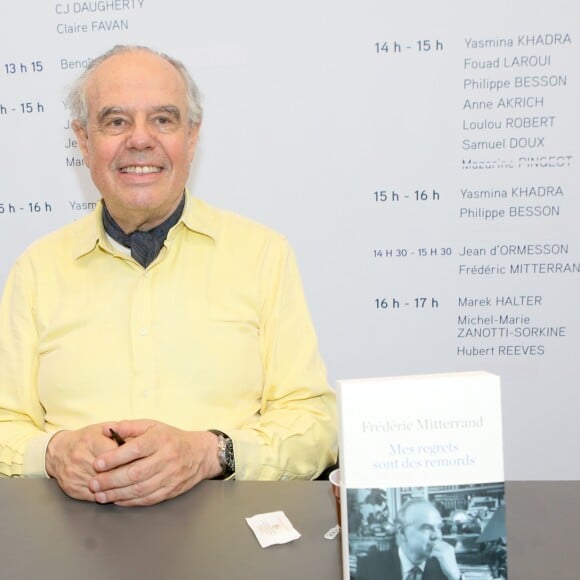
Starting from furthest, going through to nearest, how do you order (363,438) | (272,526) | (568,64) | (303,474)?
(568,64) → (303,474) → (272,526) → (363,438)

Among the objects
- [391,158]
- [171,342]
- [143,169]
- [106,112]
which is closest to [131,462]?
[171,342]

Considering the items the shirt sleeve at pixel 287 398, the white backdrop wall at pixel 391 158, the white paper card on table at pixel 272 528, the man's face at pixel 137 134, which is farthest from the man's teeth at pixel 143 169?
the white paper card on table at pixel 272 528

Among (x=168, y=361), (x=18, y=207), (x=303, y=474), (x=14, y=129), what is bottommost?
(x=303, y=474)

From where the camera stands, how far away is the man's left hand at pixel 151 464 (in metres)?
1.16

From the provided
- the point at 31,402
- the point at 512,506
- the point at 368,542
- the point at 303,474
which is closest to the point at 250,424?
the point at 303,474

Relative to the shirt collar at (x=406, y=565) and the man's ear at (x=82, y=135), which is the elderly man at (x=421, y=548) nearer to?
the shirt collar at (x=406, y=565)

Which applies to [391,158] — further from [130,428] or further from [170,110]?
[130,428]

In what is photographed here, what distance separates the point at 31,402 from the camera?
1715mm

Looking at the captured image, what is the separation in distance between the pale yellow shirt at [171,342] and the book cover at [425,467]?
757 millimetres

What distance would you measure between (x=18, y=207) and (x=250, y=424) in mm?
1539

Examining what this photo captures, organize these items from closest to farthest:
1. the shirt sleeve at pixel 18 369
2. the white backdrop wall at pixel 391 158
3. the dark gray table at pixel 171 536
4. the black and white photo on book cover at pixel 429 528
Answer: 1. the black and white photo on book cover at pixel 429 528
2. the dark gray table at pixel 171 536
3. the shirt sleeve at pixel 18 369
4. the white backdrop wall at pixel 391 158

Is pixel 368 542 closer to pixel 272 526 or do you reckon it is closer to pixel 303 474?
pixel 272 526

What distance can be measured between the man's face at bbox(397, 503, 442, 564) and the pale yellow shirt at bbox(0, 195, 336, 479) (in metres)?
0.76

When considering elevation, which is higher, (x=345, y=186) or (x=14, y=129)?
(x=14, y=129)
